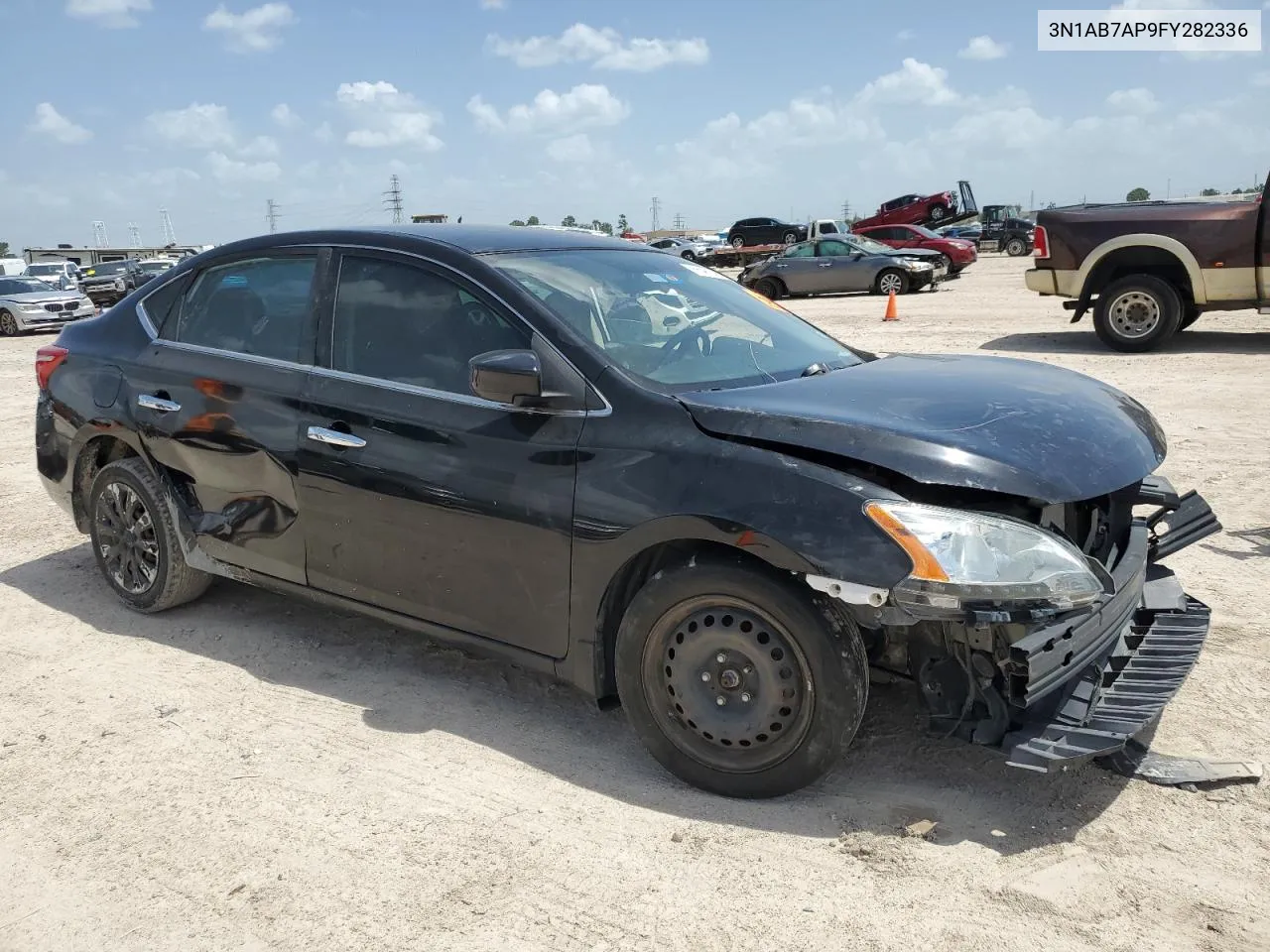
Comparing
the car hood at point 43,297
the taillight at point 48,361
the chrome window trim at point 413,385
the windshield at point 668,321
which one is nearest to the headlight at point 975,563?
the windshield at point 668,321

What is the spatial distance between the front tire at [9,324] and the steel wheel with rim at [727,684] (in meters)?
Result: 26.2

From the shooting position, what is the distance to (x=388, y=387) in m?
3.86

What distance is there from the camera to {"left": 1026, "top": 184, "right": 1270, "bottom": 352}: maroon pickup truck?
11.4 m

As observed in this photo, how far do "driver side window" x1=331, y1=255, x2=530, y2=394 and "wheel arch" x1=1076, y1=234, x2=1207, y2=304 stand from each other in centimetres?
1019

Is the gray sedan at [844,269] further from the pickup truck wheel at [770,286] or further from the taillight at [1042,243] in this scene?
the taillight at [1042,243]

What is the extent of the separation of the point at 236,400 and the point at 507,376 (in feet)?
5.10

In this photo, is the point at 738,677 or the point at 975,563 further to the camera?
the point at 738,677

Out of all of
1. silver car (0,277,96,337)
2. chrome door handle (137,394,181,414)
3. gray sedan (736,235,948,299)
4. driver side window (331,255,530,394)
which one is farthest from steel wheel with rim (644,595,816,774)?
silver car (0,277,96,337)

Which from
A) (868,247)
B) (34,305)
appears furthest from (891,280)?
(34,305)

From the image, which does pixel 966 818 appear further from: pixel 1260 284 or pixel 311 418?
pixel 1260 284

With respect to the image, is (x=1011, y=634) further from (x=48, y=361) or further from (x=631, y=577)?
(x=48, y=361)

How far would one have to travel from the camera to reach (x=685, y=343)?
3783 millimetres

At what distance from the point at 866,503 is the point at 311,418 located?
87.3 inches

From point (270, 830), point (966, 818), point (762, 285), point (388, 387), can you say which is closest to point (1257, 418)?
point (966, 818)
